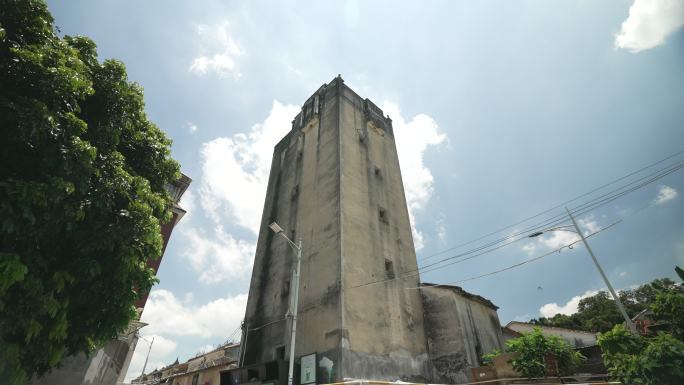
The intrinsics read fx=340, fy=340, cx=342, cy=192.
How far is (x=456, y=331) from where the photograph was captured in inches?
824

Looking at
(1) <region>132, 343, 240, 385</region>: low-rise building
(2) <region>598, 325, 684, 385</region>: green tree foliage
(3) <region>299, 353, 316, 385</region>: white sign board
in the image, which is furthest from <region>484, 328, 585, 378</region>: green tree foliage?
(1) <region>132, 343, 240, 385</region>: low-rise building

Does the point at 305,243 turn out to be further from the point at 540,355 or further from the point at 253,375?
the point at 540,355

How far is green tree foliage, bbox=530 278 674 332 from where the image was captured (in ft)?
168

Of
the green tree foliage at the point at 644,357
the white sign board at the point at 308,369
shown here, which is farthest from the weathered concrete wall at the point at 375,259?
the green tree foliage at the point at 644,357

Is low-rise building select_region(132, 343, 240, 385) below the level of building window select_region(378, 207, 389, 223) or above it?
below

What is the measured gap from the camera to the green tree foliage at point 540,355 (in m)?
15.2

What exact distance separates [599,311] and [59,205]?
70766mm

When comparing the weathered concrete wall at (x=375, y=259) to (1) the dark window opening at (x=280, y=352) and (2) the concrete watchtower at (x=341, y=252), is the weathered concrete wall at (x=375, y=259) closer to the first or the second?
(2) the concrete watchtower at (x=341, y=252)

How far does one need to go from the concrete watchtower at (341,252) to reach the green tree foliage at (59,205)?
1170 cm

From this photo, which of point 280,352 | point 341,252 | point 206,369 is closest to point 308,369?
point 280,352

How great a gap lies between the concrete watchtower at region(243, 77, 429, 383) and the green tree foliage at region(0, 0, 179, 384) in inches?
461

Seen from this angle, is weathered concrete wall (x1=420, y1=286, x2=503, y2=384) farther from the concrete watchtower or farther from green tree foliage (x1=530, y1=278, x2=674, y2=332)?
green tree foliage (x1=530, y1=278, x2=674, y2=332)

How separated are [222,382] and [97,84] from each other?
18838 mm

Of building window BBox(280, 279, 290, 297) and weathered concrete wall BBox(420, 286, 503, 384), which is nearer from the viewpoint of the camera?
weathered concrete wall BBox(420, 286, 503, 384)
